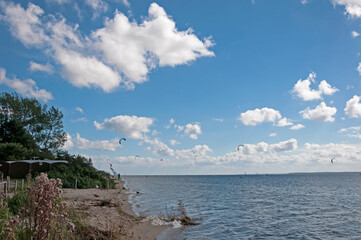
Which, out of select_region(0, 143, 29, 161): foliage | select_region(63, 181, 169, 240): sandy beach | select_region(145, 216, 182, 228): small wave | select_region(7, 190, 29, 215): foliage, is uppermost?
select_region(0, 143, 29, 161): foliage

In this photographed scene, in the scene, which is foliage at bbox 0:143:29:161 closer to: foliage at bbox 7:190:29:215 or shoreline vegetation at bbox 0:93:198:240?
shoreline vegetation at bbox 0:93:198:240

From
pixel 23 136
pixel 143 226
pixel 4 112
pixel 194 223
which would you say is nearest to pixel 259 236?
pixel 194 223

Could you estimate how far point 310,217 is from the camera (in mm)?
20891

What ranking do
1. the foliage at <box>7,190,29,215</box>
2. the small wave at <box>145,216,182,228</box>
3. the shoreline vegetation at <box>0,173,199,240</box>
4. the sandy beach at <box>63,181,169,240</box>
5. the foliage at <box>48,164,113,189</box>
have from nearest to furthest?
1. the shoreline vegetation at <box>0,173,199,240</box>
2. the sandy beach at <box>63,181,169,240</box>
3. the foliage at <box>7,190,29,215</box>
4. the small wave at <box>145,216,182,228</box>
5. the foliage at <box>48,164,113,189</box>

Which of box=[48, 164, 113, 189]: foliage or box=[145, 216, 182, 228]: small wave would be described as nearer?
box=[145, 216, 182, 228]: small wave

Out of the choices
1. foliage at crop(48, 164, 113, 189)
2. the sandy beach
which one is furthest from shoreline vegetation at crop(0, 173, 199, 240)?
foliage at crop(48, 164, 113, 189)

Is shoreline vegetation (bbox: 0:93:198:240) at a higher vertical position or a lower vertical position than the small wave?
higher

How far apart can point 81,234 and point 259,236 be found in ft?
31.2

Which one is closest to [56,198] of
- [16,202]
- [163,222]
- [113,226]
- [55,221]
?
[55,221]

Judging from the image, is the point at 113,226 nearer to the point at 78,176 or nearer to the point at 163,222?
the point at 163,222

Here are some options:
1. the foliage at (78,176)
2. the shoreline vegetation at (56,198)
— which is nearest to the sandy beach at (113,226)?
the shoreline vegetation at (56,198)

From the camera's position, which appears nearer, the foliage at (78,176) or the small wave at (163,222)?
the small wave at (163,222)

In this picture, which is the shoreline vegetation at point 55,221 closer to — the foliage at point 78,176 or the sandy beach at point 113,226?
the sandy beach at point 113,226

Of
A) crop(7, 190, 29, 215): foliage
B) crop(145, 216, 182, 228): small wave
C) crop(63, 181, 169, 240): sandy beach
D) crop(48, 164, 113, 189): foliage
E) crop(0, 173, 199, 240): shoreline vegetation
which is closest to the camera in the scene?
crop(0, 173, 199, 240): shoreline vegetation
